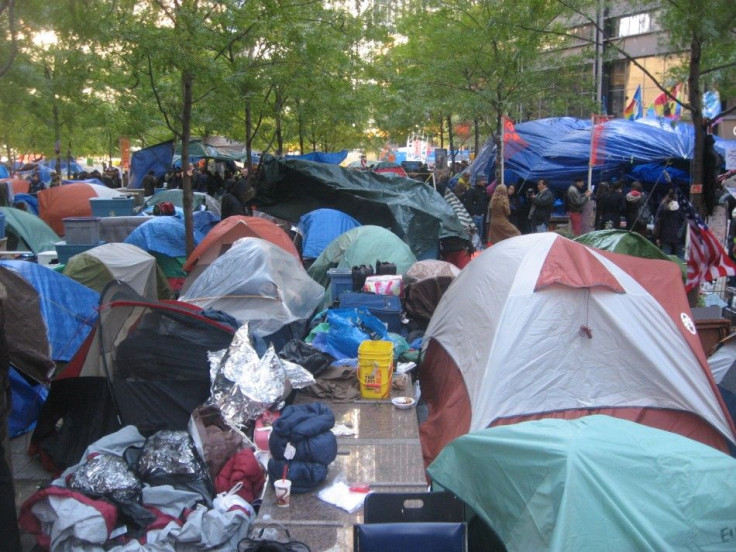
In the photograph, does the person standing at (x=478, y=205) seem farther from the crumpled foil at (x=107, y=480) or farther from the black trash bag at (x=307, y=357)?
the crumpled foil at (x=107, y=480)

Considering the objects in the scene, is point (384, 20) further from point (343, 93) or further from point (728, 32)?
point (728, 32)

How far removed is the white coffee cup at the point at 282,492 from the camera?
4477 mm

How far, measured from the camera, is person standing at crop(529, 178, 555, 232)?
16203mm

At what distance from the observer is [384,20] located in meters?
15.3

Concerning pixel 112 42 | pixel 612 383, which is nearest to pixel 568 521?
pixel 612 383

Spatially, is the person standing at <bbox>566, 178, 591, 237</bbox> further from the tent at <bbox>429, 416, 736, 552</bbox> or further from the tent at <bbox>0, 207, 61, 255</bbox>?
the tent at <bbox>429, 416, 736, 552</bbox>

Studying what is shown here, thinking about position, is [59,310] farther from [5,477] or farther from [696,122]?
[696,122]

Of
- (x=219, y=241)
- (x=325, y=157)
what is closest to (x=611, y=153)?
(x=325, y=157)

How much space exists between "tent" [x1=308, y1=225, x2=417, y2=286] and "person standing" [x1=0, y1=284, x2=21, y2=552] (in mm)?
6293

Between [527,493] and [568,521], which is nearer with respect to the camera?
[568,521]

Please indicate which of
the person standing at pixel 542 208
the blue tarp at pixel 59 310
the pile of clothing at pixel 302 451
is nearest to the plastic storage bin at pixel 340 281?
the blue tarp at pixel 59 310

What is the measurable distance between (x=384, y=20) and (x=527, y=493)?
13.5m

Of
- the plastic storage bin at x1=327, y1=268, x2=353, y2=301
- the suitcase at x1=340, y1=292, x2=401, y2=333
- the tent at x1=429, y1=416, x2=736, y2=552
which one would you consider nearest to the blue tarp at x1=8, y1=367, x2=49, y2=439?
the suitcase at x1=340, y1=292, x2=401, y2=333

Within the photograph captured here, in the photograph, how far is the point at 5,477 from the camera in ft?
14.0
